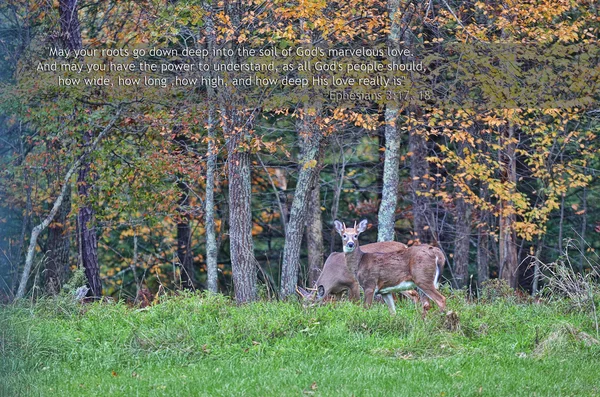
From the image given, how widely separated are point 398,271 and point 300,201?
287cm

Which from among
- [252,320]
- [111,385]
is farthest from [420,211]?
[111,385]

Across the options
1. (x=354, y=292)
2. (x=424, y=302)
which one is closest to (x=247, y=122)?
(x=354, y=292)

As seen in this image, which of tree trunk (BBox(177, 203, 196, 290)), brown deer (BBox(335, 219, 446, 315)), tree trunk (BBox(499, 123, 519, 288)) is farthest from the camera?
tree trunk (BBox(177, 203, 196, 290))

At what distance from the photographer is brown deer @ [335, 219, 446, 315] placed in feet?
38.0

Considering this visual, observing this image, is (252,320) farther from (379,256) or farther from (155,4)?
(155,4)

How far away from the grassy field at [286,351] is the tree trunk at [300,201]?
3.28m

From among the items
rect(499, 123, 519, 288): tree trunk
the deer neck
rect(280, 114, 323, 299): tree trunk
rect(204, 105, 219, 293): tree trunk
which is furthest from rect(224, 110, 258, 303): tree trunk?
rect(499, 123, 519, 288): tree trunk

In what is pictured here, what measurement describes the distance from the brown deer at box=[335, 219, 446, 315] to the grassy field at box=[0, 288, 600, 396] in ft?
1.82

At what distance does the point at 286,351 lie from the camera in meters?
9.10

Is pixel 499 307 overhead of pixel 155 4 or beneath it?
beneath

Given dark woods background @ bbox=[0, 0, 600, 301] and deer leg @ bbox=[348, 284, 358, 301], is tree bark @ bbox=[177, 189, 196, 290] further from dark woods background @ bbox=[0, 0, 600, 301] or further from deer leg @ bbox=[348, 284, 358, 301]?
deer leg @ bbox=[348, 284, 358, 301]

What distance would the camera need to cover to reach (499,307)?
11.2 m

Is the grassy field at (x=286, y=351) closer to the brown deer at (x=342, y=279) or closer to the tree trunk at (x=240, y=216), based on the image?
the brown deer at (x=342, y=279)

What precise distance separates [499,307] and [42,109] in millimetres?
7881
